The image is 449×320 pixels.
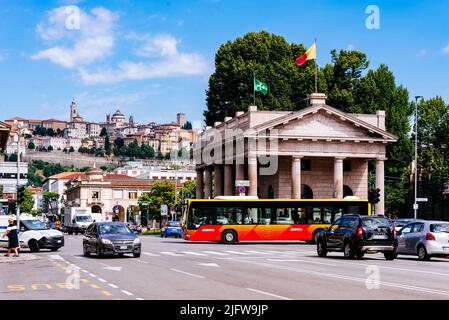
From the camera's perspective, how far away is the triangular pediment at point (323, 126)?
7369 cm

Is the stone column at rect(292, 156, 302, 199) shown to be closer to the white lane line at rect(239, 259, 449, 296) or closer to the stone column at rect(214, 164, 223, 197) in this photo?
the stone column at rect(214, 164, 223, 197)

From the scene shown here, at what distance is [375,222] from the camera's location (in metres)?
31.3

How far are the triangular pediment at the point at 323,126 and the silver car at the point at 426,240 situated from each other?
1540 inches

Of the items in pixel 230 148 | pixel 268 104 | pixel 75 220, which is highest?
pixel 268 104

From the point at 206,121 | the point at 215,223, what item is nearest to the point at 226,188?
the point at 206,121

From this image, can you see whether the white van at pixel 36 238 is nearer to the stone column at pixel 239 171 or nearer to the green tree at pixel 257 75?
the stone column at pixel 239 171

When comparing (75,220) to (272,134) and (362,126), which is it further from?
(362,126)

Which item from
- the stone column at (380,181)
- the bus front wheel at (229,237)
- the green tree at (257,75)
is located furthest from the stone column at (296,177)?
the bus front wheel at (229,237)

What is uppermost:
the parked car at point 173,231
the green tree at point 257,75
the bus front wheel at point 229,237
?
the green tree at point 257,75

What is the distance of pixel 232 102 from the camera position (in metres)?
93.8

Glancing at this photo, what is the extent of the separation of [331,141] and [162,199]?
5862cm

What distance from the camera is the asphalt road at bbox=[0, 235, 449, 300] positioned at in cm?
1709

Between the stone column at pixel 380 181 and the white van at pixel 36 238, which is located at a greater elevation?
the stone column at pixel 380 181

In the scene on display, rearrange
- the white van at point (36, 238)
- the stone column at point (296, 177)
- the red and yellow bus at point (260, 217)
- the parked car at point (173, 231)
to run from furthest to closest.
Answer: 1. the parked car at point (173, 231)
2. the stone column at point (296, 177)
3. the red and yellow bus at point (260, 217)
4. the white van at point (36, 238)
